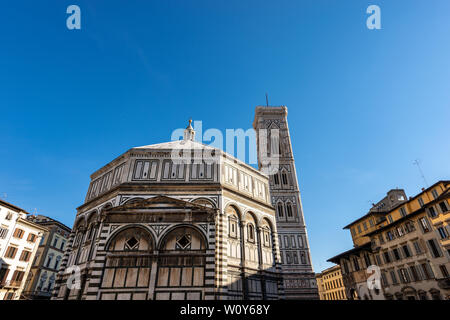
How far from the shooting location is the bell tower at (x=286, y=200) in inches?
1270

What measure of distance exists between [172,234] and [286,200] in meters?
24.0

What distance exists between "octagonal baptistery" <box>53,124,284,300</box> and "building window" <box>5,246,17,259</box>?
14.1 metres

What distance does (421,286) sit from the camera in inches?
1009

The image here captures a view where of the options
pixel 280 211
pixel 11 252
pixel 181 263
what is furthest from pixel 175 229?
pixel 11 252

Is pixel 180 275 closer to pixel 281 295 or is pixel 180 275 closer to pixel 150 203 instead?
pixel 150 203

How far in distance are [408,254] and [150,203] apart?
28.5 m

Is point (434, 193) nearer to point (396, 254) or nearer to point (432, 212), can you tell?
point (432, 212)

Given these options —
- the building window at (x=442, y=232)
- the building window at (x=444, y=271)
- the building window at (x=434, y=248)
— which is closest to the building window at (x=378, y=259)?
the building window at (x=434, y=248)

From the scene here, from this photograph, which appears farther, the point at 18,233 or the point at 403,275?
the point at 18,233

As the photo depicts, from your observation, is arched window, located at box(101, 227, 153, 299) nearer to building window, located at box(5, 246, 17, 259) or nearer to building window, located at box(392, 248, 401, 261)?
building window, located at box(5, 246, 17, 259)

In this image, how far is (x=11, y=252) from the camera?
97.7 feet

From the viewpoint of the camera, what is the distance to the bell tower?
1270 inches
